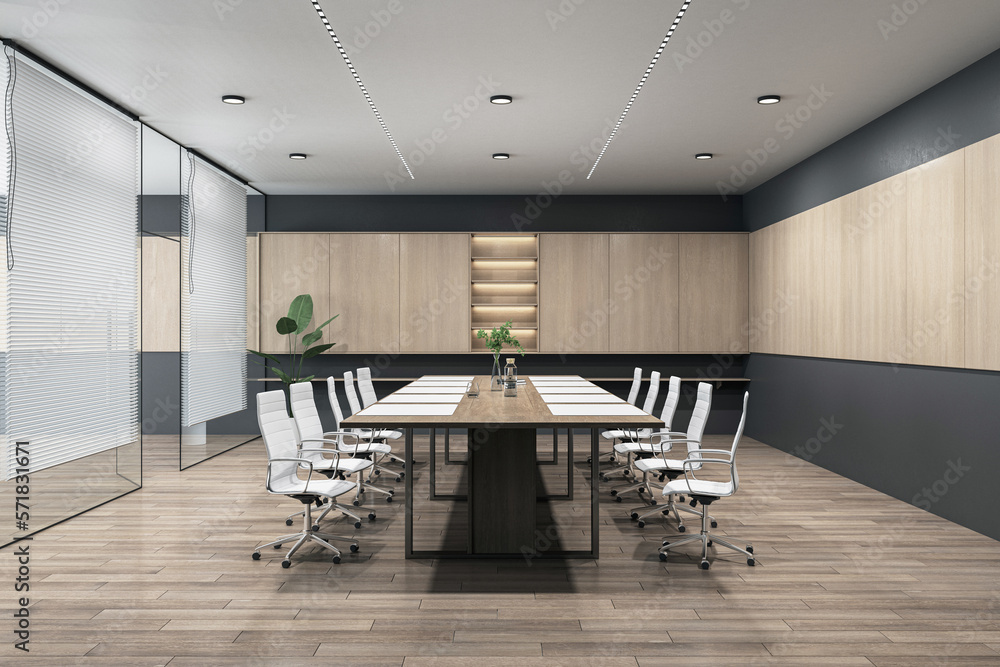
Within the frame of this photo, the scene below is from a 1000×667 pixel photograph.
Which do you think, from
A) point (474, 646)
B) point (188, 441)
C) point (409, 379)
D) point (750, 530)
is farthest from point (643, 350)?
point (474, 646)

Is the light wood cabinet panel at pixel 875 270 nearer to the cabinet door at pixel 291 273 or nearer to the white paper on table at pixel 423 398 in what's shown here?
the white paper on table at pixel 423 398

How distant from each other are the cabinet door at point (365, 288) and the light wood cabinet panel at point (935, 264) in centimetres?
597

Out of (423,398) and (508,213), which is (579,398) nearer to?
(423,398)

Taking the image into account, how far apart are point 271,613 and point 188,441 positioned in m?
5.17

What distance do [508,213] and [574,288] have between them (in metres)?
1.45

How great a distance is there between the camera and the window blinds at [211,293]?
7164 millimetres

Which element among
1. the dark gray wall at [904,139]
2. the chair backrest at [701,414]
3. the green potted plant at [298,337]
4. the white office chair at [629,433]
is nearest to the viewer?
the chair backrest at [701,414]

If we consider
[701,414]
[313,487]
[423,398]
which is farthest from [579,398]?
[313,487]

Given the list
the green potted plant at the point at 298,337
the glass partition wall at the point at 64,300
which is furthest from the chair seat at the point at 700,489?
the green potted plant at the point at 298,337

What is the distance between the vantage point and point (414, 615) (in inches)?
132

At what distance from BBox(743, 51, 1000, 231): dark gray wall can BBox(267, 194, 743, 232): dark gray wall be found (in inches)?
56.8

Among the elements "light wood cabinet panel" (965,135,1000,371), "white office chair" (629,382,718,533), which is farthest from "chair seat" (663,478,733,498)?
"light wood cabinet panel" (965,135,1000,371)

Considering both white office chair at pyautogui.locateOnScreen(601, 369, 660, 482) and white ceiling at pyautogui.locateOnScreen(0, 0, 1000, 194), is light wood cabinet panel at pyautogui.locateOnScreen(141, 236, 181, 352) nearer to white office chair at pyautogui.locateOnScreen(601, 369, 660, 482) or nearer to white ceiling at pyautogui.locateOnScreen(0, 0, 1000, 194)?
white ceiling at pyautogui.locateOnScreen(0, 0, 1000, 194)

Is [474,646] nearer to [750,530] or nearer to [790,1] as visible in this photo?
[750,530]
